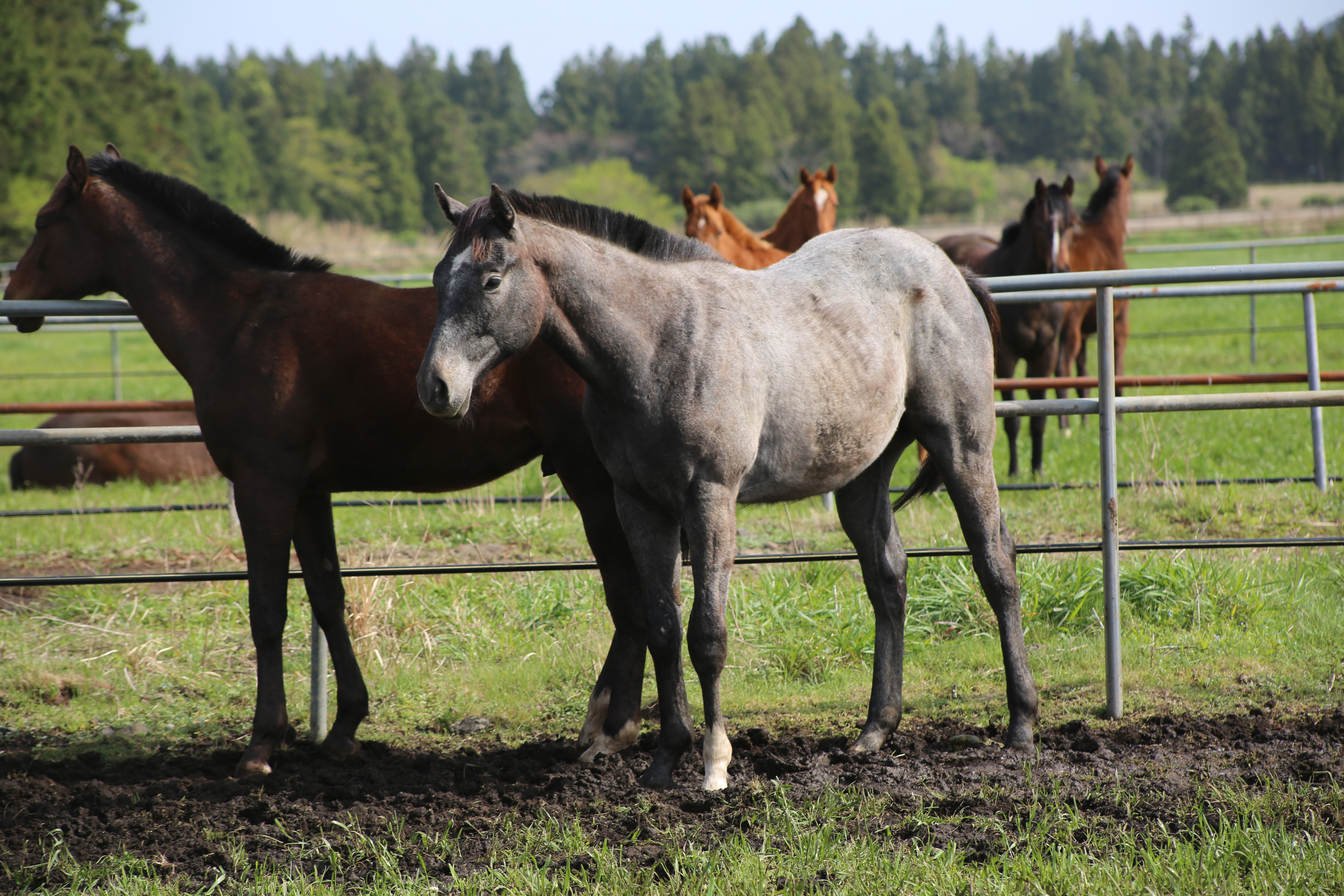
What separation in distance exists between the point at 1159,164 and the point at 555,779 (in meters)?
116

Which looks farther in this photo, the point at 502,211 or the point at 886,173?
the point at 886,173

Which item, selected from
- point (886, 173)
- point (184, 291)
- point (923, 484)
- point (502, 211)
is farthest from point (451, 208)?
point (886, 173)

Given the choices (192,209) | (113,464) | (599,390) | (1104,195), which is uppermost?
(1104,195)

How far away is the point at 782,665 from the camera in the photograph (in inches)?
180

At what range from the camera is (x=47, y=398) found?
51.4ft

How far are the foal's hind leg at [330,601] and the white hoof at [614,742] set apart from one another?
89 centimetres

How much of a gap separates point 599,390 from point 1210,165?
263 feet

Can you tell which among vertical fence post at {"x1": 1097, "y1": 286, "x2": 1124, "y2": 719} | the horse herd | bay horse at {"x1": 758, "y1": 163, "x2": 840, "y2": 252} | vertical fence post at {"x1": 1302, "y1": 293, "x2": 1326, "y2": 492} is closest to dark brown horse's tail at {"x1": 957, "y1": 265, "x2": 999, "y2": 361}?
the horse herd

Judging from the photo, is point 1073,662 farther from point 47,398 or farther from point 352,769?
point 47,398

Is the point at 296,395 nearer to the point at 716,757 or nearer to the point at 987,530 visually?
the point at 716,757

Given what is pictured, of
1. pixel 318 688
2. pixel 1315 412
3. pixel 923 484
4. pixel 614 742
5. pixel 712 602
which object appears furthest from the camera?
pixel 1315 412

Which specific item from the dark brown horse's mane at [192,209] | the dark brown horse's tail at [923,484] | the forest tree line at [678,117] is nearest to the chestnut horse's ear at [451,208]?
the dark brown horse's mane at [192,209]

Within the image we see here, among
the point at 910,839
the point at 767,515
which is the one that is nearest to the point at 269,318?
the point at 910,839

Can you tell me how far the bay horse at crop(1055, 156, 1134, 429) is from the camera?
945cm
